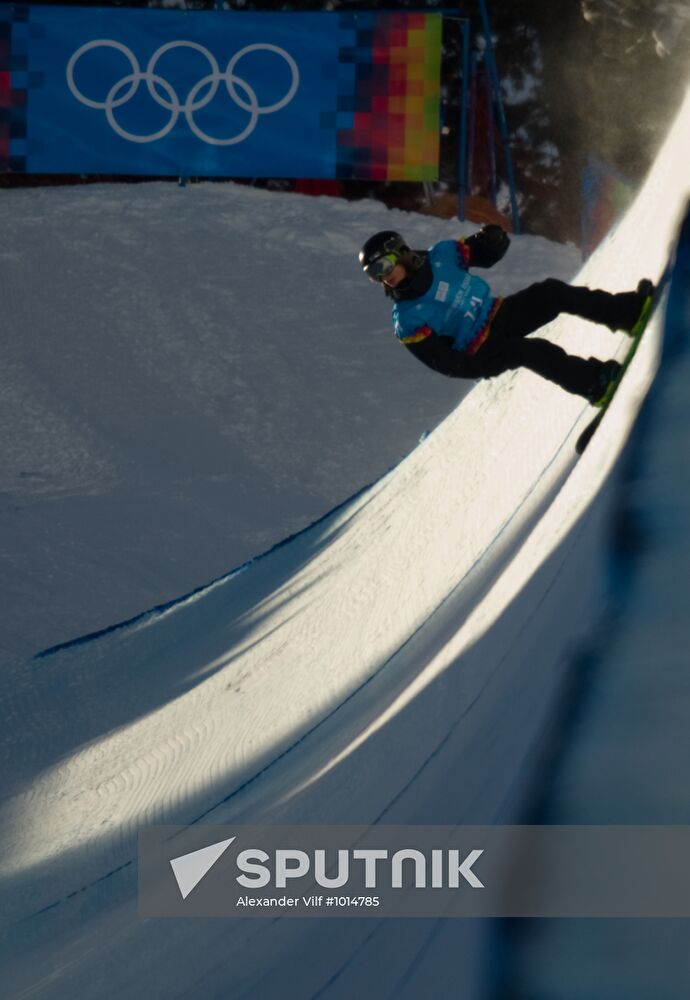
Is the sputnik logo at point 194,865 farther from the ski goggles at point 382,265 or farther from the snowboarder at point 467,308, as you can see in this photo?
the ski goggles at point 382,265

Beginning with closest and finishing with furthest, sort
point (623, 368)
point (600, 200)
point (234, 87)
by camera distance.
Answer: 1. point (623, 368)
2. point (234, 87)
3. point (600, 200)

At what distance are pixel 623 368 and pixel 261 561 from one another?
318 centimetres

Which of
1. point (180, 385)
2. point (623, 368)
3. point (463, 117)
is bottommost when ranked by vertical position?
point (623, 368)

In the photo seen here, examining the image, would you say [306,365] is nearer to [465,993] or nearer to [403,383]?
[403,383]

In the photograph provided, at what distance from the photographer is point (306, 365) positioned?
444 inches

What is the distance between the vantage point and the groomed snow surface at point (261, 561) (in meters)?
2.52

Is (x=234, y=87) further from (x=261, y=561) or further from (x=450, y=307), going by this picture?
(x=450, y=307)

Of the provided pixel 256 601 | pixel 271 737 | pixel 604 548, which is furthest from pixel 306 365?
pixel 604 548

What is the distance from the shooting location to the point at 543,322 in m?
5.18

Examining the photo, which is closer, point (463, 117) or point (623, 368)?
point (623, 368)

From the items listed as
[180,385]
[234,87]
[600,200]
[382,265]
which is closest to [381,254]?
[382,265]

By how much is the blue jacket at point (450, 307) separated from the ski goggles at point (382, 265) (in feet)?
0.43

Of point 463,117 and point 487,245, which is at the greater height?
point 463,117

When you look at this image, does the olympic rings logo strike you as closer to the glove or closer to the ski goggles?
the glove
